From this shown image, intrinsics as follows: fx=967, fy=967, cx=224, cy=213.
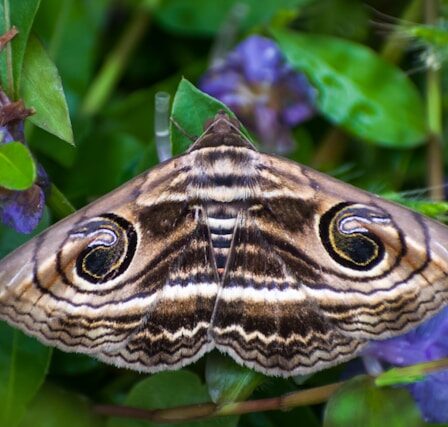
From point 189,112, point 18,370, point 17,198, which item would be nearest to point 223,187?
point 189,112

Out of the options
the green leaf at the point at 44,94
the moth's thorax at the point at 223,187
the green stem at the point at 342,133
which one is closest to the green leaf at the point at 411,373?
the moth's thorax at the point at 223,187

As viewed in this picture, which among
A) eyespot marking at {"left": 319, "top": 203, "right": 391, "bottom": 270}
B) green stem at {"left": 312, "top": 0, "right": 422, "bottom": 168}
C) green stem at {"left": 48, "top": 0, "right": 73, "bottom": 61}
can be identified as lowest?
green stem at {"left": 312, "top": 0, "right": 422, "bottom": 168}

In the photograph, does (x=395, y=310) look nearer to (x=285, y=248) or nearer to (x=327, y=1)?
(x=285, y=248)

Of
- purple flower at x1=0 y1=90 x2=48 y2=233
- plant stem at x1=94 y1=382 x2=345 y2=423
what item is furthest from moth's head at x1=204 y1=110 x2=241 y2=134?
plant stem at x1=94 y1=382 x2=345 y2=423

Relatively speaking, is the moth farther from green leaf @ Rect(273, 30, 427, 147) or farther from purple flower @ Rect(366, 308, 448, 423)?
green leaf @ Rect(273, 30, 427, 147)

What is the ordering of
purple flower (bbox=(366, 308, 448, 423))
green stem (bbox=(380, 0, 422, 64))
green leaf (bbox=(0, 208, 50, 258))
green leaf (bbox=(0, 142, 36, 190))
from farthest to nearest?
green stem (bbox=(380, 0, 422, 64)) → green leaf (bbox=(0, 208, 50, 258)) → purple flower (bbox=(366, 308, 448, 423)) → green leaf (bbox=(0, 142, 36, 190))

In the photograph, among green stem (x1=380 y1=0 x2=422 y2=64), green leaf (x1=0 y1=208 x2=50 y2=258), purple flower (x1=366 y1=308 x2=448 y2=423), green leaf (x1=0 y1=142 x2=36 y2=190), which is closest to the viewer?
green leaf (x1=0 y1=142 x2=36 y2=190)

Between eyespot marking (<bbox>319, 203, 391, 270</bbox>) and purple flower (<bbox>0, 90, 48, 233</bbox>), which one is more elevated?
purple flower (<bbox>0, 90, 48, 233</bbox>)
